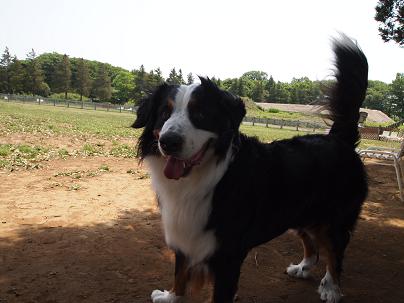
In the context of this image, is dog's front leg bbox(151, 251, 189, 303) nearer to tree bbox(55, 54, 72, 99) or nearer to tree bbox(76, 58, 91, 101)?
tree bbox(76, 58, 91, 101)

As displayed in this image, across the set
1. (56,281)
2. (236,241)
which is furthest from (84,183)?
(236,241)

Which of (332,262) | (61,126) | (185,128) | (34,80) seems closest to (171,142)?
(185,128)

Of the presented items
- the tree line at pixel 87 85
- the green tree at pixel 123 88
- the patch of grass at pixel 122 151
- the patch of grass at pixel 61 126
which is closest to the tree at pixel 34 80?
the tree line at pixel 87 85

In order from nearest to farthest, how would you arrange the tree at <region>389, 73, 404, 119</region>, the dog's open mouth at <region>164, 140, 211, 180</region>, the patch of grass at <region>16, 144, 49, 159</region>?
the dog's open mouth at <region>164, 140, 211, 180</region> < the patch of grass at <region>16, 144, 49, 159</region> < the tree at <region>389, 73, 404, 119</region>

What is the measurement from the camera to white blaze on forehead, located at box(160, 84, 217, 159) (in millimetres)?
2186

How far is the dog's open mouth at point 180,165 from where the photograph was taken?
7.43 ft

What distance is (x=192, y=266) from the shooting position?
2.62m

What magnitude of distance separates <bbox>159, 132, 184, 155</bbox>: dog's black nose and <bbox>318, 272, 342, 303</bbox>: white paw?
2.03 m

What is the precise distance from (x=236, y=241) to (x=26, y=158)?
6.87 metres

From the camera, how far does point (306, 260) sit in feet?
11.6

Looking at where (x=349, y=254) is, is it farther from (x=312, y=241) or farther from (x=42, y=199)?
(x=42, y=199)

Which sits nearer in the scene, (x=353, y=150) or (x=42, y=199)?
(x=353, y=150)

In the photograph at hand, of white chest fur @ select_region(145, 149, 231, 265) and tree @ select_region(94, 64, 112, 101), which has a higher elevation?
tree @ select_region(94, 64, 112, 101)

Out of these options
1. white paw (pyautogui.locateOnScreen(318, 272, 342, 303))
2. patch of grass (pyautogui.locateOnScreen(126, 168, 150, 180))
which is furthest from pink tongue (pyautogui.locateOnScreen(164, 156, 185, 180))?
patch of grass (pyautogui.locateOnScreen(126, 168, 150, 180))
